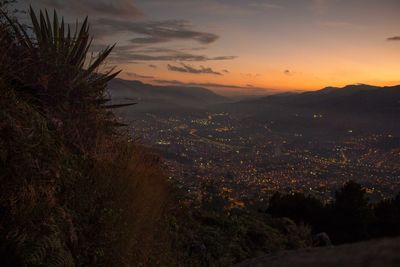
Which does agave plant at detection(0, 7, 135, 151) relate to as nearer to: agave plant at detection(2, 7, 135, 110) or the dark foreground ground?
agave plant at detection(2, 7, 135, 110)

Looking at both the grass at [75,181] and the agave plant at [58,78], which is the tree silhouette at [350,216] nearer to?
the grass at [75,181]

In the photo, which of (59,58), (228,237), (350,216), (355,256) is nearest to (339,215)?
(350,216)

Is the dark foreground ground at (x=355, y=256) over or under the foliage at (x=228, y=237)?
over

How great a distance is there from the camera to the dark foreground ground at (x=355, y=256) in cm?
133

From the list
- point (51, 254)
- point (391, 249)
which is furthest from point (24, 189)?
point (391, 249)

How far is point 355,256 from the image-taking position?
4.80 ft

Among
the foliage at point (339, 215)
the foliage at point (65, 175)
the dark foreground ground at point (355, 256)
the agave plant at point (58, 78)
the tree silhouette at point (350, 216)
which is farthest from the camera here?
the tree silhouette at point (350, 216)

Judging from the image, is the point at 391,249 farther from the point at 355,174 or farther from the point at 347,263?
the point at 355,174

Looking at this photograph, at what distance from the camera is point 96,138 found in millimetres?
6879

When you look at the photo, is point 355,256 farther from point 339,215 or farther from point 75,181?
point 339,215

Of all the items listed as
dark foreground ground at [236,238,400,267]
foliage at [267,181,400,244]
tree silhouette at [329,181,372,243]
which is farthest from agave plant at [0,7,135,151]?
tree silhouette at [329,181,372,243]

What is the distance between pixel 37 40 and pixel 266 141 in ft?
597

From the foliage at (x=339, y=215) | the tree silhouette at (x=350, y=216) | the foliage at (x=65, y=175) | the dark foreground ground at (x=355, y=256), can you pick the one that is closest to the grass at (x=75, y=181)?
the foliage at (x=65, y=175)

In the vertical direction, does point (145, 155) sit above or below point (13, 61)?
below
